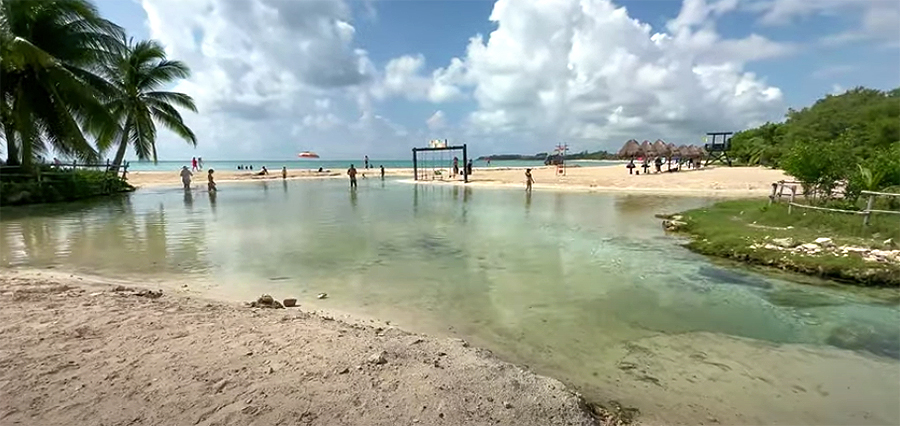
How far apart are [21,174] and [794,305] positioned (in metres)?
29.9

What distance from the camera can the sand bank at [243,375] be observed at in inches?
130

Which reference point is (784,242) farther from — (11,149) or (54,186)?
(11,149)

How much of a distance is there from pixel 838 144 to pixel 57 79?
29.3 metres

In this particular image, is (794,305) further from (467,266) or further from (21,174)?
(21,174)

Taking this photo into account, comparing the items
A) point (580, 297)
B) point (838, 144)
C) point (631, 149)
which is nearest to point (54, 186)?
point (580, 297)

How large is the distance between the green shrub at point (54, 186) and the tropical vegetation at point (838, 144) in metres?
30.9

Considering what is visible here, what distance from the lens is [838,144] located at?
1394cm

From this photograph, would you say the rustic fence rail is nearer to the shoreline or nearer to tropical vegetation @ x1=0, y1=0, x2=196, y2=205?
tropical vegetation @ x1=0, y1=0, x2=196, y2=205

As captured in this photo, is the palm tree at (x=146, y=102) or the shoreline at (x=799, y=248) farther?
the palm tree at (x=146, y=102)

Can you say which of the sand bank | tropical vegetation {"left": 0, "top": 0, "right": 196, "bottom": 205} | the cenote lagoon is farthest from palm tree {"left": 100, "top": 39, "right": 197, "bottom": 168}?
the sand bank

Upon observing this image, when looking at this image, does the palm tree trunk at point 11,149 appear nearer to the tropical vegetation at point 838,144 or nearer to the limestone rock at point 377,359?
the limestone rock at point 377,359

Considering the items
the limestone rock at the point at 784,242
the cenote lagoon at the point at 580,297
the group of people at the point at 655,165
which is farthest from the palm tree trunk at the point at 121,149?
the group of people at the point at 655,165

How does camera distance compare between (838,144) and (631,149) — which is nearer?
(838,144)

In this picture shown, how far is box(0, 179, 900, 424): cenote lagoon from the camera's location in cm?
482
